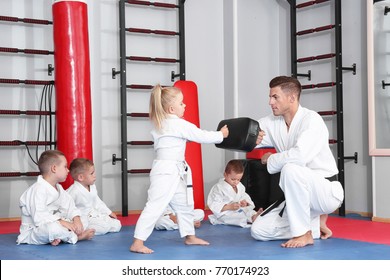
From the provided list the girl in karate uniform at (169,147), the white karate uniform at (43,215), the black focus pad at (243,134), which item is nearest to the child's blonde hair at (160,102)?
the girl in karate uniform at (169,147)

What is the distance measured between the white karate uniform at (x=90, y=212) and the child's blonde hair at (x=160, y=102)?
1198 mm

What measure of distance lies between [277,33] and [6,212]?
3.91m

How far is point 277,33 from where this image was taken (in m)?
7.66

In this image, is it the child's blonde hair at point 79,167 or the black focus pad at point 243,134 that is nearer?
the black focus pad at point 243,134

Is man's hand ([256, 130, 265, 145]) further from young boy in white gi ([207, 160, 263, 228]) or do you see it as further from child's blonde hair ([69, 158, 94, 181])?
child's blonde hair ([69, 158, 94, 181])

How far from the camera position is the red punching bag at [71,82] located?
5617mm

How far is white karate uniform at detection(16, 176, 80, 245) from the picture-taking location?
425 cm

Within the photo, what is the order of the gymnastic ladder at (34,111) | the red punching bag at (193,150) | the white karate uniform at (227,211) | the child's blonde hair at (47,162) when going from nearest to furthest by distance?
the child's blonde hair at (47,162)
the white karate uniform at (227,211)
the gymnastic ladder at (34,111)
the red punching bag at (193,150)

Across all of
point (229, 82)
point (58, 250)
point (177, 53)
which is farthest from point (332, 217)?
point (58, 250)

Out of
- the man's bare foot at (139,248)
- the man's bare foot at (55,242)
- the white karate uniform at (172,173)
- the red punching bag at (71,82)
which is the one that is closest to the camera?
the man's bare foot at (139,248)

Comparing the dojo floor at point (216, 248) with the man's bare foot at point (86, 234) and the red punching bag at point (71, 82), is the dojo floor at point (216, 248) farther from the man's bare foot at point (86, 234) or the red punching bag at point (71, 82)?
the red punching bag at point (71, 82)

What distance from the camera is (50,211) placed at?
441 cm

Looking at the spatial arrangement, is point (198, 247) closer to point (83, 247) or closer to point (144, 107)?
point (83, 247)

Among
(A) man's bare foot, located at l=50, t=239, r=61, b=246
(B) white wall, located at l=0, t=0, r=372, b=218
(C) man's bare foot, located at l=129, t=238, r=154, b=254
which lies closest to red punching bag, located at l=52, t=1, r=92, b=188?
(B) white wall, located at l=0, t=0, r=372, b=218
